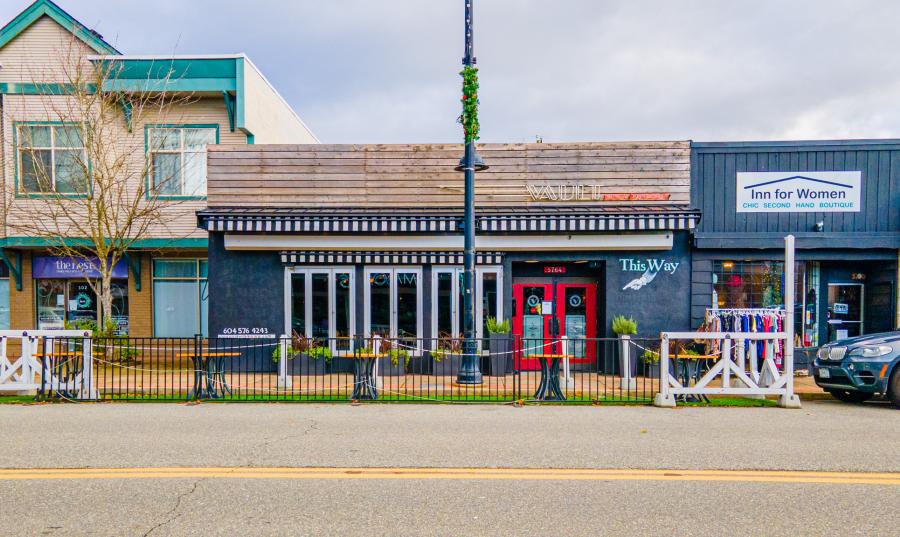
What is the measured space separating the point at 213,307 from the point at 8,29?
10618 millimetres

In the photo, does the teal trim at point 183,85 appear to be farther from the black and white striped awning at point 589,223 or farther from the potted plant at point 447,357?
the potted plant at point 447,357

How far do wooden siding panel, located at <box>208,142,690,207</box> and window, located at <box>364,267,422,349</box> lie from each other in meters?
1.76

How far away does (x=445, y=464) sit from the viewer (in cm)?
671

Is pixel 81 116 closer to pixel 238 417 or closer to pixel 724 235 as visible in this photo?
pixel 238 417

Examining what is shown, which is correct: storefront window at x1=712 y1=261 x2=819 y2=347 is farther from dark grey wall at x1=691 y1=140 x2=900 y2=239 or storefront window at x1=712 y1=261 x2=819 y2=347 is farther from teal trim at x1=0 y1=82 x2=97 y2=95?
teal trim at x1=0 y1=82 x2=97 y2=95

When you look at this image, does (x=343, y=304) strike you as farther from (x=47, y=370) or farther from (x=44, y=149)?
(x=44, y=149)

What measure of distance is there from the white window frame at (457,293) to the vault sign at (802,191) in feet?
20.5

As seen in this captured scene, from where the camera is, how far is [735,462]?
684 cm

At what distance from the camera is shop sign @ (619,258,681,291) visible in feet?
49.6

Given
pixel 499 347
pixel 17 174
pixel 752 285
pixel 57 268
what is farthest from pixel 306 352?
pixel 752 285

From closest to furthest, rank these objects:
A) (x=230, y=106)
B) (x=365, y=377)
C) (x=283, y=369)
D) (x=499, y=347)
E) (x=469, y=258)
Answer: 1. (x=365, y=377)
2. (x=469, y=258)
3. (x=283, y=369)
4. (x=499, y=347)
5. (x=230, y=106)

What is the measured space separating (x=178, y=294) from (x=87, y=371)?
7641 millimetres

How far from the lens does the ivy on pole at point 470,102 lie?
40.9 ft

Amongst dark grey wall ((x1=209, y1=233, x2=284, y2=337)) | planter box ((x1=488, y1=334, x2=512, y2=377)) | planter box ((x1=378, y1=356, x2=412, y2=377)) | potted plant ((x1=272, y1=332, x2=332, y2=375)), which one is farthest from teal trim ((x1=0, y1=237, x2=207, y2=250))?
planter box ((x1=488, y1=334, x2=512, y2=377))
